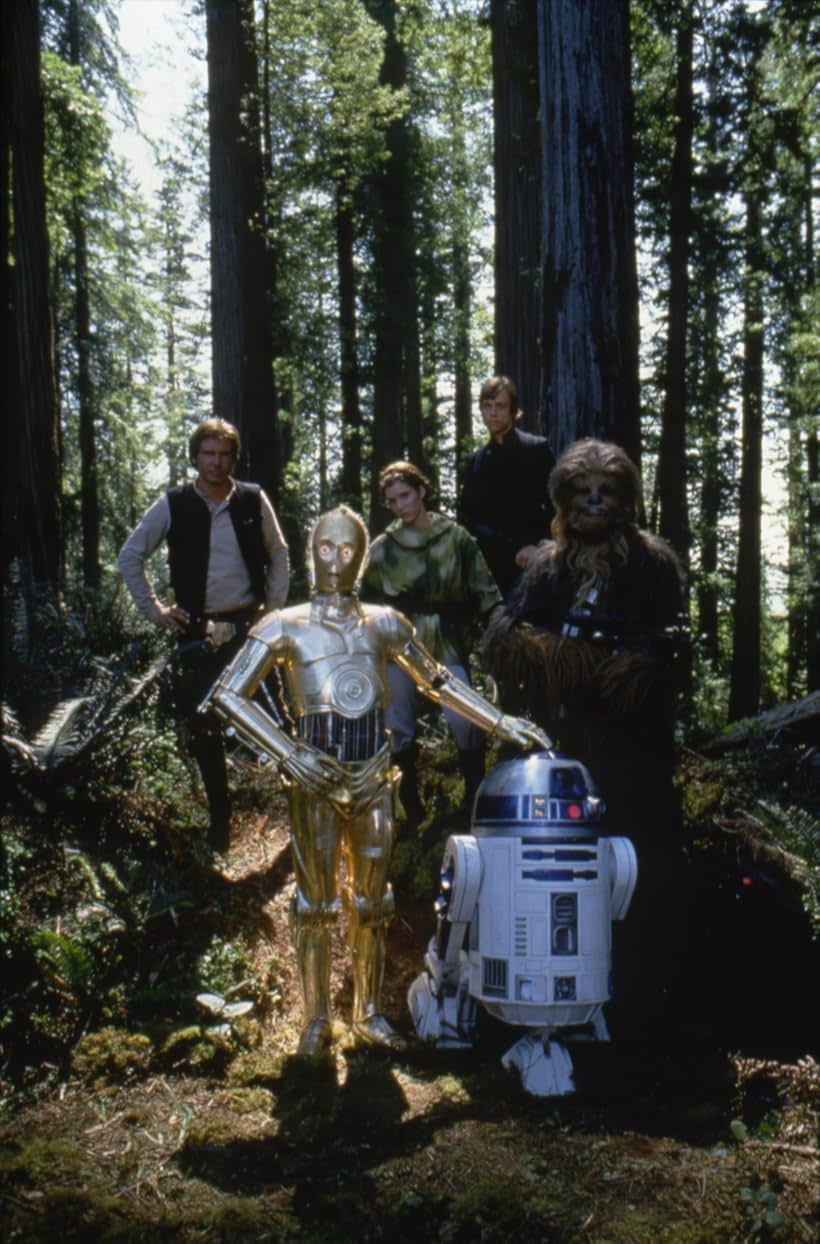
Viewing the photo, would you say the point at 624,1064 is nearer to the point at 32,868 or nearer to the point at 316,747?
the point at 316,747

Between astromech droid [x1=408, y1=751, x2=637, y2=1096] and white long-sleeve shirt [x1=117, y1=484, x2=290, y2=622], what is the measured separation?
2271 millimetres

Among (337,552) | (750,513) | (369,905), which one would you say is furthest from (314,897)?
(750,513)

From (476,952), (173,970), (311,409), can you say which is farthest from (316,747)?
(311,409)

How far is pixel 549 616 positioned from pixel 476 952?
140 cm

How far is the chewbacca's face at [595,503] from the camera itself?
14.5 ft

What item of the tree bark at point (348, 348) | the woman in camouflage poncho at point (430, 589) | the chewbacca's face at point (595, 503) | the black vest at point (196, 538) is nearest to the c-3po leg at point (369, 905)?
the woman in camouflage poncho at point (430, 589)

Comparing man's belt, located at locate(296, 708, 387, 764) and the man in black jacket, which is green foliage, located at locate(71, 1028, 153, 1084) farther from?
the man in black jacket

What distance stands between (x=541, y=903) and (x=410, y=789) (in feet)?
7.34

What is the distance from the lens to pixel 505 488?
5.90 m

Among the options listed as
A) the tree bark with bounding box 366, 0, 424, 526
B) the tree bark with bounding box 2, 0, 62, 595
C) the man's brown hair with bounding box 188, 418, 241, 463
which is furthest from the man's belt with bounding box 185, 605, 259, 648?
the tree bark with bounding box 366, 0, 424, 526

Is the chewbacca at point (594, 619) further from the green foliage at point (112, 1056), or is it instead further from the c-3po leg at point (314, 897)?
the green foliage at point (112, 1056)

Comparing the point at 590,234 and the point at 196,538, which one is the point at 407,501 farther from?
the point at 590,234

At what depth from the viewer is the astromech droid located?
3.76 meters

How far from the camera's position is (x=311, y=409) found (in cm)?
2041
